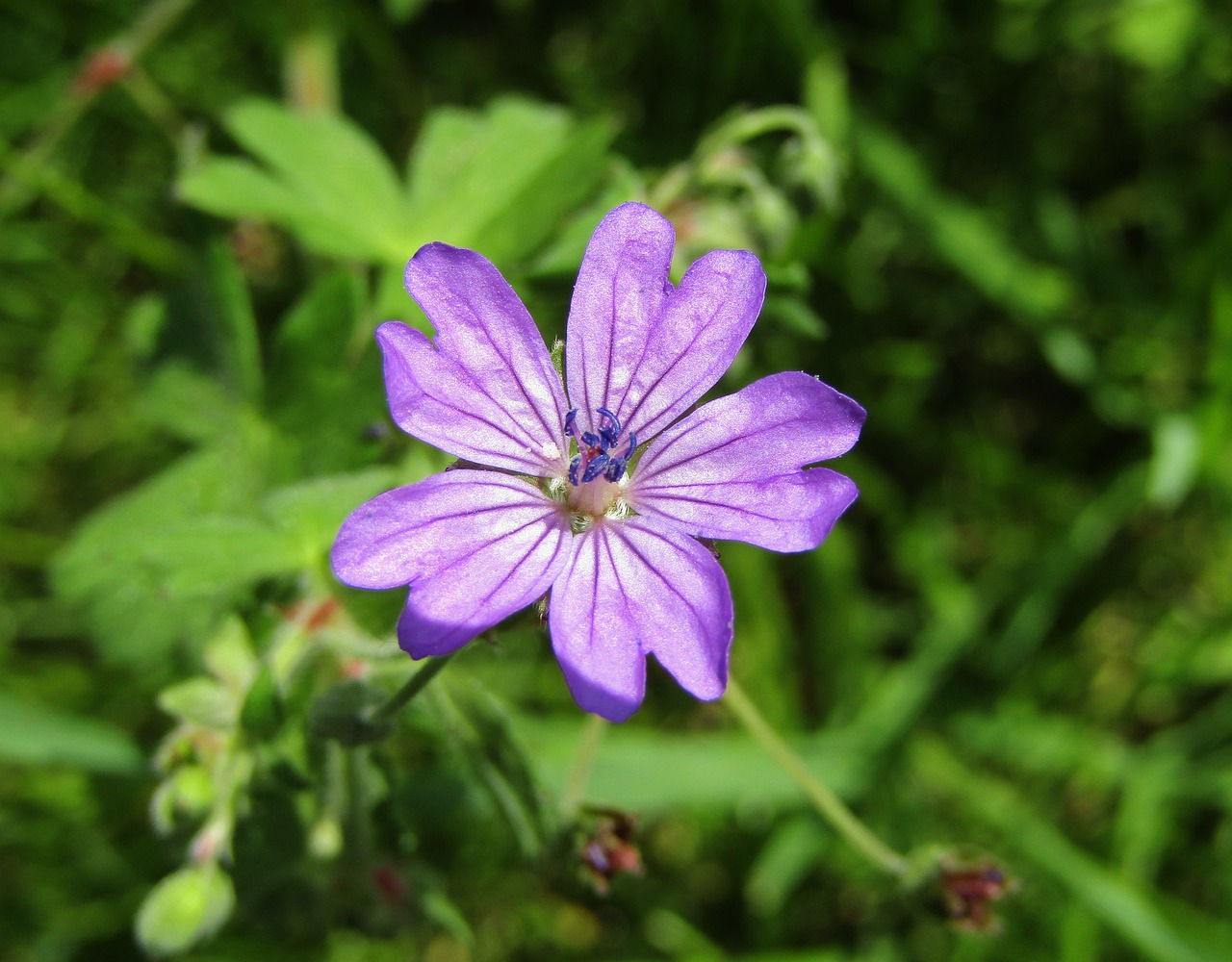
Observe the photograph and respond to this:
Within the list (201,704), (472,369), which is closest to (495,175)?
(472,369)

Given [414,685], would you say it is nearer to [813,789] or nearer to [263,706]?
[263,706]

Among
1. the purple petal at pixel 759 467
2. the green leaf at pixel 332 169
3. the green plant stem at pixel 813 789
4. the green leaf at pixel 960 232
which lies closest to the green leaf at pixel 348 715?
the purple petal at pixel 759 467

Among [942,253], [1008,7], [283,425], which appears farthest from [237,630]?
[1008,7]

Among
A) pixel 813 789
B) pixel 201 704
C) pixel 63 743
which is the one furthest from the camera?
pixel 63 743

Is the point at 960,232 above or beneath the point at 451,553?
above

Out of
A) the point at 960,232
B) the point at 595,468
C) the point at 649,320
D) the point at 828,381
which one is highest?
the point at 960,232

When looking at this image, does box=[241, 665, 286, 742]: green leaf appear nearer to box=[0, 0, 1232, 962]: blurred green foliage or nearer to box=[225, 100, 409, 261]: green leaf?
box=[0, 0, 1232, 962]: blurred green foliage

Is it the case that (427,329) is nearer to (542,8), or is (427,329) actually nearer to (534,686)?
(534,686)

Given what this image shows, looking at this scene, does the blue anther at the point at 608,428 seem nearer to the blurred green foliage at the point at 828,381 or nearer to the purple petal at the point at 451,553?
the purple petal at the point at 451,553
